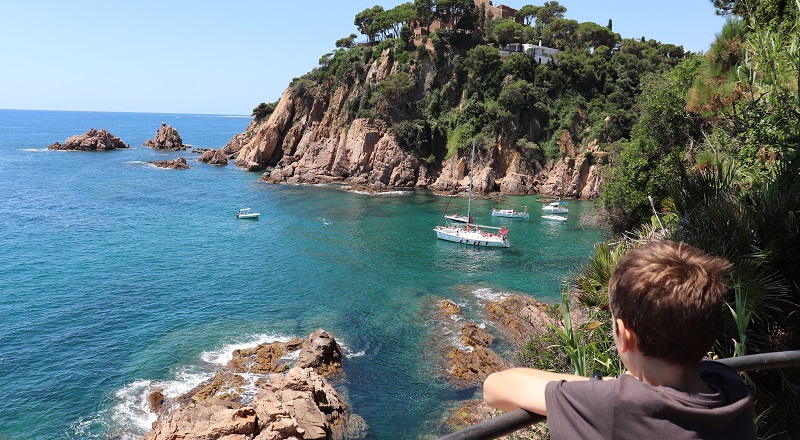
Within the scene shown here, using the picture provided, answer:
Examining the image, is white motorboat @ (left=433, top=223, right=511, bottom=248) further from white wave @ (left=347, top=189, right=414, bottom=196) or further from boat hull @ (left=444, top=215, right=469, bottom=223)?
white wave @ (left=347, top=189, right=414, bottom=196)

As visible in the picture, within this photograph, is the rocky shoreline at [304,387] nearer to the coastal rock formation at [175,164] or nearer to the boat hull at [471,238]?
the boat hull at [471,238]

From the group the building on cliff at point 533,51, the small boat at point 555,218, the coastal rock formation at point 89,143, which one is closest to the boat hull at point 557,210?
the small boat at point 555,218

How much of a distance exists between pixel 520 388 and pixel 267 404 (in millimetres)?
15556

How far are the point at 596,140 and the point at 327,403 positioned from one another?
52.9 meters

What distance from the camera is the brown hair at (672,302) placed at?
188 cm

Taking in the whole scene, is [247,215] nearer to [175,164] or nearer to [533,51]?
[175,164]

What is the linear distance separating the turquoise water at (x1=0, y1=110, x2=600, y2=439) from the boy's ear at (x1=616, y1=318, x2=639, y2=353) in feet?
53.2

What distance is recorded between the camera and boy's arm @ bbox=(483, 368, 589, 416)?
2.22 m

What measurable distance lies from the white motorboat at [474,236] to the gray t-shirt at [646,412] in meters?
39.1

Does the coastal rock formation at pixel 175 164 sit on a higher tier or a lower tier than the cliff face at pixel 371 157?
lower

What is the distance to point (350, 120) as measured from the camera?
72.9m

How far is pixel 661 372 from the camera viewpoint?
1.95 metres

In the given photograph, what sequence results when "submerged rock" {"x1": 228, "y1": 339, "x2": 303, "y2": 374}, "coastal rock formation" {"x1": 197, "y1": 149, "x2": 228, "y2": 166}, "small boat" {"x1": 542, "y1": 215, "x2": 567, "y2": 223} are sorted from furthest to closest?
1. "coastal rock formation" {"x1": 197, "y1": 149, "x2": 228, "y2": 166}
2. "small boat" {"x1": 542, "y1": 215, "x2": 567, "y2": 223}
3. "submerged rock" {"x1": 228, "y1": 339, "x2": 303, "y2": 374}

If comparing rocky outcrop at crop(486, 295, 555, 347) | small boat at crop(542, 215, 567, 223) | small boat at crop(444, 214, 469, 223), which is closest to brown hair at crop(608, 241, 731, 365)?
rocky outcrop at crop(486, 295, 555, 347)
